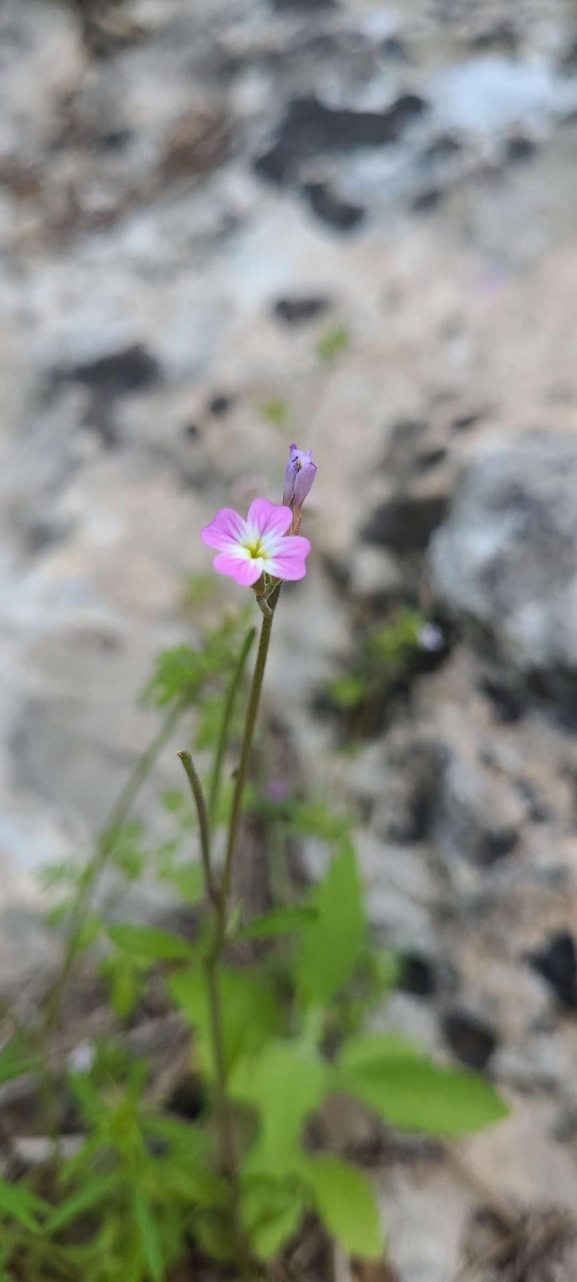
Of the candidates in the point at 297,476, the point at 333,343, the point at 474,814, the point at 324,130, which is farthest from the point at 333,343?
the point at 297,476

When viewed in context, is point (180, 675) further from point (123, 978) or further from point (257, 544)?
point (123, 978)

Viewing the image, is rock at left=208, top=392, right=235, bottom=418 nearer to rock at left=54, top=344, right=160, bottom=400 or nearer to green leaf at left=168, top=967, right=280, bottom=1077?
rock at left=54, top=344, right=160, bottom=400

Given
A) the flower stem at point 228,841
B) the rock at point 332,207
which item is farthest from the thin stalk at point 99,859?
the rock at point 332,207

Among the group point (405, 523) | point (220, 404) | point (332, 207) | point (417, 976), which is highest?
point (332, 207)

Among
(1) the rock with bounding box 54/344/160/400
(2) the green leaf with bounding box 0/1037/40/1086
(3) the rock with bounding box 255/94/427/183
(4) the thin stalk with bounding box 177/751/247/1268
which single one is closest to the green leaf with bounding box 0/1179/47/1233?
(2) the green leaf with bounding box 0/1037/40/1086

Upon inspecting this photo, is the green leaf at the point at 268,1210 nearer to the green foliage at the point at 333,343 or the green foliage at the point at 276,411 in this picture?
the green foliage at the point at 276,411

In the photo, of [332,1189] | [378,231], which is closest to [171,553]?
[378,231]
